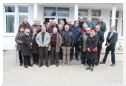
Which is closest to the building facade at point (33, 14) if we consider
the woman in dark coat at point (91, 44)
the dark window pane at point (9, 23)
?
the dark window pane at point (9, 23)

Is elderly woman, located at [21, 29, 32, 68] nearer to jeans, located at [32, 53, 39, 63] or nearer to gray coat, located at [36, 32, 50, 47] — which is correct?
gray coat, located at [36, 32, 50, 47]

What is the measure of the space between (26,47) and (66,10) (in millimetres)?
5775

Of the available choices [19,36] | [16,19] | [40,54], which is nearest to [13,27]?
[16,19]

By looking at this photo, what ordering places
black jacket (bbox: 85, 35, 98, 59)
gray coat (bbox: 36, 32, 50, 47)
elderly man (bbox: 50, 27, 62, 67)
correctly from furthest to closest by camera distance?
elderly man (bbox: 50, 27, 62, 67)
gray coat (bbox: 36, 32, 50, 47)
black jacket (bbox: 85, 35, 98, 59)

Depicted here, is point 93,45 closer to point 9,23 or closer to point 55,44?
point 55,44

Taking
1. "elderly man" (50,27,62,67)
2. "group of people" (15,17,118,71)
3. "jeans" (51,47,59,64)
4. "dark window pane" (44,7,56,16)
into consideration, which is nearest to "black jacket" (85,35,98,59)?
"group of people" (15,17,118,71)

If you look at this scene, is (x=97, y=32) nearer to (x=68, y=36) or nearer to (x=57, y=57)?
(x=68, y=36)

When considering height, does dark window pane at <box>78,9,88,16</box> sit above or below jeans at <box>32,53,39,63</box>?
above

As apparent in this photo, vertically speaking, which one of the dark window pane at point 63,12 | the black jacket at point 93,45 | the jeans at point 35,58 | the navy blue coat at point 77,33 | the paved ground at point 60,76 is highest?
the dark window pane at point 63,12

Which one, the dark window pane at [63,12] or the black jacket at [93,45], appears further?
the dark window pane at [63,12]

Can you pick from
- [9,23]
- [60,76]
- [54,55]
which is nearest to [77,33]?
[54,55]

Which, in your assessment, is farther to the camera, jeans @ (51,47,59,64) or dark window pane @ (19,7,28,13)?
dark window pane @ (19,7,28,13)

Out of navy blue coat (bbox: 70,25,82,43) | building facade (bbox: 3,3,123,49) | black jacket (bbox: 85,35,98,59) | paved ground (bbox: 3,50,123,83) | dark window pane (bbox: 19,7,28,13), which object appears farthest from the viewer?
dark window pane (bbox: 19,7,28,13)

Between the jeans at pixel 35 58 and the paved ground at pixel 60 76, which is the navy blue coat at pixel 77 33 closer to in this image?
the paved ground at pixel 60 76
